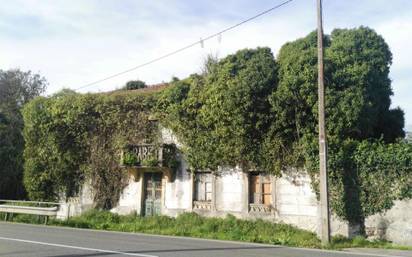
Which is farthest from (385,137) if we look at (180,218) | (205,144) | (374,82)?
(180,218)

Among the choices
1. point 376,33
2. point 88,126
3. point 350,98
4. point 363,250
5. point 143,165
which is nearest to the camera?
point 363,250

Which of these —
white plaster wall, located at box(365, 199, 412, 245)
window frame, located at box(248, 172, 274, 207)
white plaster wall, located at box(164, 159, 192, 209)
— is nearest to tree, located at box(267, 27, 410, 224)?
white plaster wall, located at box(365, 199, 412, 245)

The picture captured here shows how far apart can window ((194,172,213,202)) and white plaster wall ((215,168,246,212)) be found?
1.76 feet

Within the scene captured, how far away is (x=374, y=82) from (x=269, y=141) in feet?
15.7

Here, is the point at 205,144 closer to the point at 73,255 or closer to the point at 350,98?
the point at 350,98

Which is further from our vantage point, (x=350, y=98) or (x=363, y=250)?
(x=350, y=98)

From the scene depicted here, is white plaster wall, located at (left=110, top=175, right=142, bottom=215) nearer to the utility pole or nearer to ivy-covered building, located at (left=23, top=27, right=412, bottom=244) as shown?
ivy-covered building, located at (left=23, top=27, right=412, bottom=244)

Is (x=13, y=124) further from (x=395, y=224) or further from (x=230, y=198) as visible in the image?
(x=395, y=224)

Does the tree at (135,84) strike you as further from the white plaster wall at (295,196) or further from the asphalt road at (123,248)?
the asphalt road at (123,248)

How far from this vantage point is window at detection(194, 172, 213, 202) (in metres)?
22.0

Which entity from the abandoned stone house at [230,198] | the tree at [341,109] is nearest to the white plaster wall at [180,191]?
the abandoned stone house at [230,198]

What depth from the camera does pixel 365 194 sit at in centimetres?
1697

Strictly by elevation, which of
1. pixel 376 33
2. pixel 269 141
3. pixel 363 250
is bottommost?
pixel 363 250

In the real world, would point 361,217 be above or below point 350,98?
below
